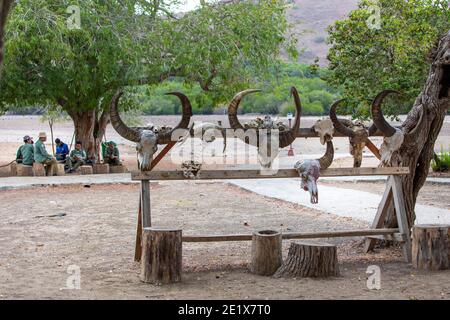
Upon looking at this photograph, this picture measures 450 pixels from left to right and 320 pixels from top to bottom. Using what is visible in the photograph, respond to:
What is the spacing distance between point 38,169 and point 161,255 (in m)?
13.4

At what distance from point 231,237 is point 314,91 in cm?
5222

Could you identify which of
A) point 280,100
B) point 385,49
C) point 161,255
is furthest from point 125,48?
point 280,100

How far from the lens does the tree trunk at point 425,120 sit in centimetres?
903

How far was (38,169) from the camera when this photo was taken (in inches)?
794

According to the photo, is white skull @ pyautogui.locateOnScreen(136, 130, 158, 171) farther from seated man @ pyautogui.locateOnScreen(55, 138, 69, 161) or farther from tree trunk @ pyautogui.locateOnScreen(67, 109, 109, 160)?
tree trunk @ pyautogui.locateOnScreen(67, 109, 109, 160)

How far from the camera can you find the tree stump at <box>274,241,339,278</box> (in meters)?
7.67

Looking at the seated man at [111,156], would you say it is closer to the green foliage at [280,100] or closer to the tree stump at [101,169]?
the tree stump at [101,169]

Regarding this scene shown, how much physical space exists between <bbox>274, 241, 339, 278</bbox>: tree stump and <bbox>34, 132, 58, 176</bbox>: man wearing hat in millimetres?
13018

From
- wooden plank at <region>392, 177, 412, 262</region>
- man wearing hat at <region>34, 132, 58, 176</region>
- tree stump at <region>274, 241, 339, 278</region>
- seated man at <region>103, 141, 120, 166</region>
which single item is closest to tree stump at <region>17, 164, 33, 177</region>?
man wearing hat at <region>34, 132, 58, 176</region>

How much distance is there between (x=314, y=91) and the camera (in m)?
59.4

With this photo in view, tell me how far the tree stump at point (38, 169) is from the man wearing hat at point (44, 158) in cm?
11

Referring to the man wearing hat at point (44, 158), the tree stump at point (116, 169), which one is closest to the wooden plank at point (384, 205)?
the man wearing hat at point (44, 158)

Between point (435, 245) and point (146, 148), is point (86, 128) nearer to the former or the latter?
point (146, 148)

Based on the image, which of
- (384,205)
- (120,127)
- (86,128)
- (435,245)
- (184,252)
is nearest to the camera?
(435,245)
